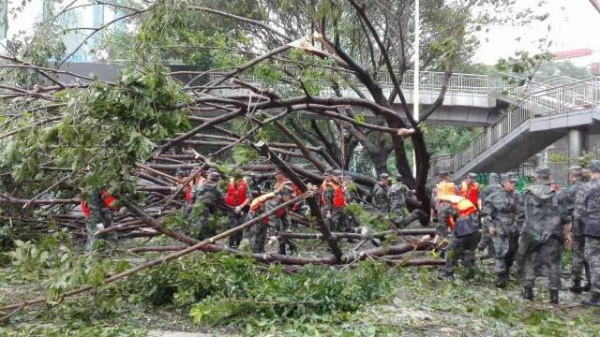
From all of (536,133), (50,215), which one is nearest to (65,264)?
(50,215)

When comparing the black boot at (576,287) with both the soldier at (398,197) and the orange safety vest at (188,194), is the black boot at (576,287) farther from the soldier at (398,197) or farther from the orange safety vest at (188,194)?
the orange safety vest at (188,194)

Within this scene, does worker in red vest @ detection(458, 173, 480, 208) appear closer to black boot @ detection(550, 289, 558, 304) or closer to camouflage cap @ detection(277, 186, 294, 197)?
camouflage cap @ detection(277, 186, 294, 197)

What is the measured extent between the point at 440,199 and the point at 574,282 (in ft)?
6.74

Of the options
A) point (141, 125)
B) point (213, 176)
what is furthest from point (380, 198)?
point (141, 125)

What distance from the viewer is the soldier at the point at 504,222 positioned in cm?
802

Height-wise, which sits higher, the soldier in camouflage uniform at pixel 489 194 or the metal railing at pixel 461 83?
the metal railing at pixel 461 83

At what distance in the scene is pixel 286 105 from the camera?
22.3ft

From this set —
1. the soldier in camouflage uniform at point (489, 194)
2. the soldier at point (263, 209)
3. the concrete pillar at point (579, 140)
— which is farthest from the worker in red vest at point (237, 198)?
the concrete pillar at point (579, 140)

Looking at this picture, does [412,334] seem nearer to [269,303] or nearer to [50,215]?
[269,303]

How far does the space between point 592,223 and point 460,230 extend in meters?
1.57

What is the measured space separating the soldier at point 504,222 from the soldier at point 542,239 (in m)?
0.67

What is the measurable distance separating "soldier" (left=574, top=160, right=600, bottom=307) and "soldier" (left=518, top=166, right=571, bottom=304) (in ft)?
0.85

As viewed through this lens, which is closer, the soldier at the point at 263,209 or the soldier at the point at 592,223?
the soldier at the point at 592,223

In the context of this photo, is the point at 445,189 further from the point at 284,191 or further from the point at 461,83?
the point at 461,83
